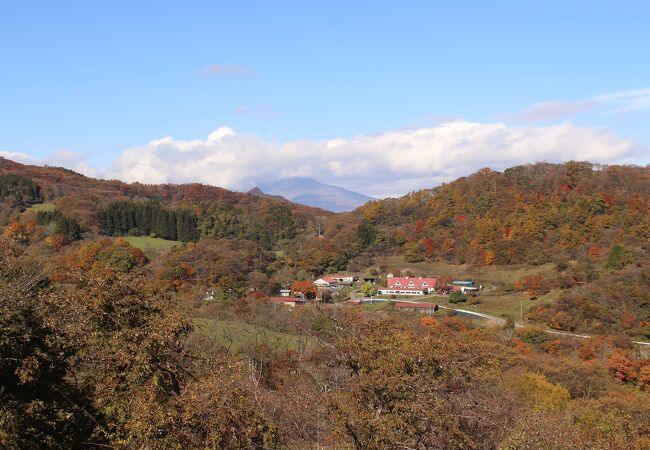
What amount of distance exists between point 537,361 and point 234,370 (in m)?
19.0

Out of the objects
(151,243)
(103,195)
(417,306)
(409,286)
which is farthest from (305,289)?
(103,195)

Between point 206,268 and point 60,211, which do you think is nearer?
point 206,268

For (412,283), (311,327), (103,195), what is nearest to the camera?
(311,327)

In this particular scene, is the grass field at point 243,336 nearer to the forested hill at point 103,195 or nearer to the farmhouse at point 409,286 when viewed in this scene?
the farmhouse at point 409,286

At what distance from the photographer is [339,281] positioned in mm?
54875

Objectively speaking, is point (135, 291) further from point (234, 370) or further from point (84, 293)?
point (234, 370)

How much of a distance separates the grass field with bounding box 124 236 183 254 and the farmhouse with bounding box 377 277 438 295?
69.7 feet

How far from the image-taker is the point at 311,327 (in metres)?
27.9

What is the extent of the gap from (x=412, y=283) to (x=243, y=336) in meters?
26.6

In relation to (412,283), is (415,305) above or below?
below

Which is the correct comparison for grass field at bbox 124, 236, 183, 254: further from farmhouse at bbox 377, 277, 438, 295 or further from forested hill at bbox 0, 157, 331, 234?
farmhouse at bbox 377, 277, 438, 295

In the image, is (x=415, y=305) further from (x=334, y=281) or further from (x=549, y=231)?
(x=549, y=231)

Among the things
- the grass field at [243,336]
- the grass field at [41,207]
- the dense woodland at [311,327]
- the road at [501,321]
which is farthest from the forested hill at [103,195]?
the road at [501,321]

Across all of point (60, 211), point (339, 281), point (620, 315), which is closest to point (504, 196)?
point (339, 281)
